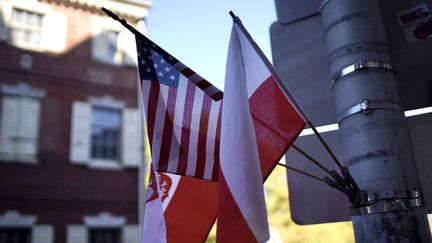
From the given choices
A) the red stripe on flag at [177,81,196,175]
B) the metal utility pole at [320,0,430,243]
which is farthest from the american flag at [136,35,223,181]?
the metal utility pole at [320,0,430,243]

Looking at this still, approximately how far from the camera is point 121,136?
507 inches

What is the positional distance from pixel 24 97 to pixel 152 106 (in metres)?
10.0

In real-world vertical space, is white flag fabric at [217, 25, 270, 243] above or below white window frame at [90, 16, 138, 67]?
below

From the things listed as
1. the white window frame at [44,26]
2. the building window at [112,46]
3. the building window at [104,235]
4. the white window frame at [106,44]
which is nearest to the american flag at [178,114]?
the building window at [104,235]

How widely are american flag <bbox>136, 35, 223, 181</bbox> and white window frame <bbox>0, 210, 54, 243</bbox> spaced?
9.31 meters

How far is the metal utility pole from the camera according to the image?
2.14 metres

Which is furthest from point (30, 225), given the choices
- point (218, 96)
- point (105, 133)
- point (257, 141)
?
point (257, 141)

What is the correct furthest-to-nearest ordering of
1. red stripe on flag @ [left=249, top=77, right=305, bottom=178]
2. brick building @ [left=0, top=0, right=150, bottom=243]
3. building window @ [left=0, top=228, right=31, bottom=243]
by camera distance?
brick building @ [left=0, top=0, right=150, bottom=243]
building window @ [left=0, top=228, right=31, bottom=243]
red stripe on flag @ [left=249, top=77, right=305, bottom=178]

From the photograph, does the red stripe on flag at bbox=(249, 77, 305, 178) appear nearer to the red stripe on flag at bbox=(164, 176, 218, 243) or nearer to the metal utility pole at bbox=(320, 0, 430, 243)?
the metal utility pole at bbox=(320, 0, 430, 243)

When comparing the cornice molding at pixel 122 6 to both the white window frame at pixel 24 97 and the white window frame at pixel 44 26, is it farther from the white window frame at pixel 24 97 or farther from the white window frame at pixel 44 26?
the white window frame at pixel 24 97

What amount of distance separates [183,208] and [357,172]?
160 centimetres

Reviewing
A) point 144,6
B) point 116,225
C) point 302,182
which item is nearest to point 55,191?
point 116,225

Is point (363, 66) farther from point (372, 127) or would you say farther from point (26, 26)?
point (26, 26)

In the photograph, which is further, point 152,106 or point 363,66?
point 152,106
